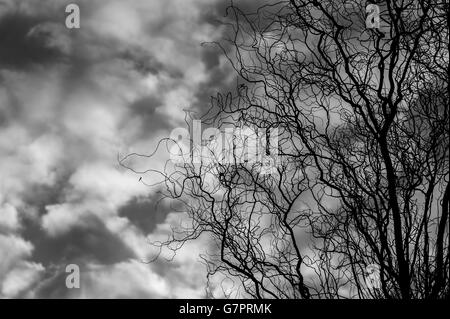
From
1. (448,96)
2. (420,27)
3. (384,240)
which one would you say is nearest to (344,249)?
(384,240)

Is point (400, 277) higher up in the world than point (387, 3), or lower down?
lower down

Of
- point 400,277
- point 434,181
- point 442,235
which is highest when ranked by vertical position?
point 434,181

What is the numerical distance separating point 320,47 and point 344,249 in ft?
5.62

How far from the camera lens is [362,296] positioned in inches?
159

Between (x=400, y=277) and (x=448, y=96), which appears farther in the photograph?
(x=448, y=96)

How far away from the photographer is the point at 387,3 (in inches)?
168

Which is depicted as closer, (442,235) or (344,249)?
(442,235)

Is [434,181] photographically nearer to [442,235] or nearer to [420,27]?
[442,235]
